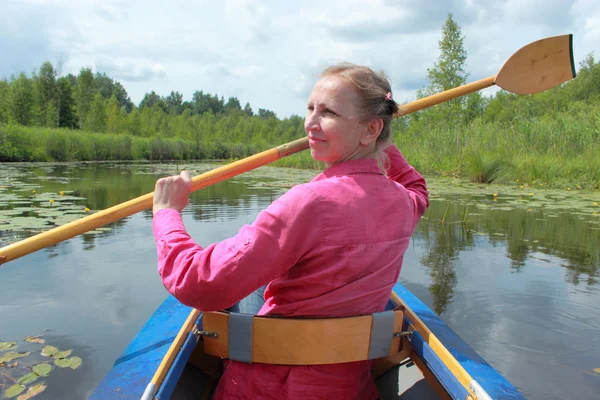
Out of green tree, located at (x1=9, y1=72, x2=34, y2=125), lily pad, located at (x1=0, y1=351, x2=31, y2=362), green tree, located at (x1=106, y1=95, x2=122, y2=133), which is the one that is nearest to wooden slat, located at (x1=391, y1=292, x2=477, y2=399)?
lily pad, located at (x1=0, y1=351, x2=31, y2=362)

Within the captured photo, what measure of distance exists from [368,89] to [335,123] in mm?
114

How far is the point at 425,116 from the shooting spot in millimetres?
19344

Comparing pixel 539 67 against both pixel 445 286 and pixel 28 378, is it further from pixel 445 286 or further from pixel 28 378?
pixel 28 378

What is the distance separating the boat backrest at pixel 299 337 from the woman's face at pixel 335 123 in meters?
0.40

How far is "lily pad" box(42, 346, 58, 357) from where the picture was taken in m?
2.05

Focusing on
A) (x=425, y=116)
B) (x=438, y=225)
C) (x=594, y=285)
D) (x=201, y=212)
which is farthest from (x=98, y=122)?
(x=594, y=285)

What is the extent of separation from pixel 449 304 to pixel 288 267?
2.17 m

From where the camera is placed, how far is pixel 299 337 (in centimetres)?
105

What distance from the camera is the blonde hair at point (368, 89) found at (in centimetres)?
107

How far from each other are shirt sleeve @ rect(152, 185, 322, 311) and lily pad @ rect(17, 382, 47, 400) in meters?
1.22

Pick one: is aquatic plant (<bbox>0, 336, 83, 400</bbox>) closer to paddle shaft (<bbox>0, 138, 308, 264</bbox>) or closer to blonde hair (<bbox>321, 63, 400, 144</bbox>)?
paddle shaft (<bbox>0, 138, 308, 264</bbox>)

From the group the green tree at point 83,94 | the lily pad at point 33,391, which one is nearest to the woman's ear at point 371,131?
the lily pad at point 33,391

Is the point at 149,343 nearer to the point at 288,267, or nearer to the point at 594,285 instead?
the point at 288,267

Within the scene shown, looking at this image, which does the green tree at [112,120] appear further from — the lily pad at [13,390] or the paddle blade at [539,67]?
the paddle blade at [539,67]
